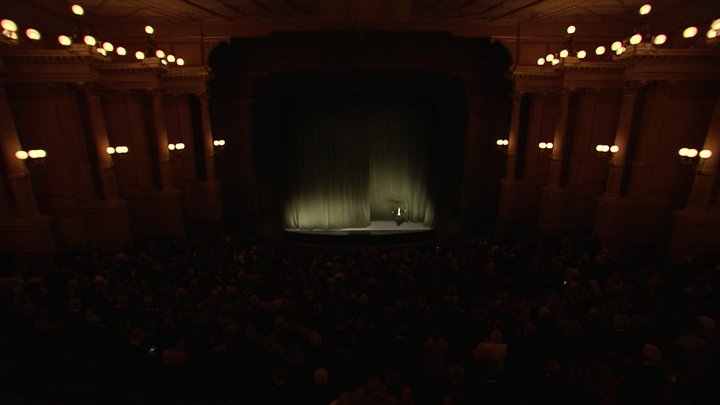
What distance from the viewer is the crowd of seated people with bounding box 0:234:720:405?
4867 mm

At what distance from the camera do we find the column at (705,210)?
9461mm

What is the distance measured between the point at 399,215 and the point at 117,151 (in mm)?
12127

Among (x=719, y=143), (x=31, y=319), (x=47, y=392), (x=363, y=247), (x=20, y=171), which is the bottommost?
(x=363, y=247)

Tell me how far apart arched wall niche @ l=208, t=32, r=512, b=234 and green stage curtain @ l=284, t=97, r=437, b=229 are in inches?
45.9

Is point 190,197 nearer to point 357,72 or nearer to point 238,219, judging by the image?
point 238,219

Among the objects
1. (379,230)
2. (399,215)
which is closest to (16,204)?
(379,230)

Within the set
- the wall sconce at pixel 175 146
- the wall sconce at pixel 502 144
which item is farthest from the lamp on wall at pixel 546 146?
the wall sconce at pixel 175 146

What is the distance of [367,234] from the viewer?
17.0 meters

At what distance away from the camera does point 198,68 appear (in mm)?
13414

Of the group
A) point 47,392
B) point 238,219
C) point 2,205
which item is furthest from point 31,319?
point 238,219

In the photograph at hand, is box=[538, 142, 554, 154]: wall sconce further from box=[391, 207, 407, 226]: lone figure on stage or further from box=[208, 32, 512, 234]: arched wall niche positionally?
box=[391, 207, 407, 226]: lone figure on stage

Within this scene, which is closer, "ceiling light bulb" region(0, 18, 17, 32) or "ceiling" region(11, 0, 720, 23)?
"ceiling light bulb" region(0, 18, 17, 32)


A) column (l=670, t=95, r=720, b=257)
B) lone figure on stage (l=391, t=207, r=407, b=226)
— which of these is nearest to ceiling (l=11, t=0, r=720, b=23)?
column (l=670, t=95, r=720, b=257)

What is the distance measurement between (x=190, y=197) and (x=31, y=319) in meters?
9.21
